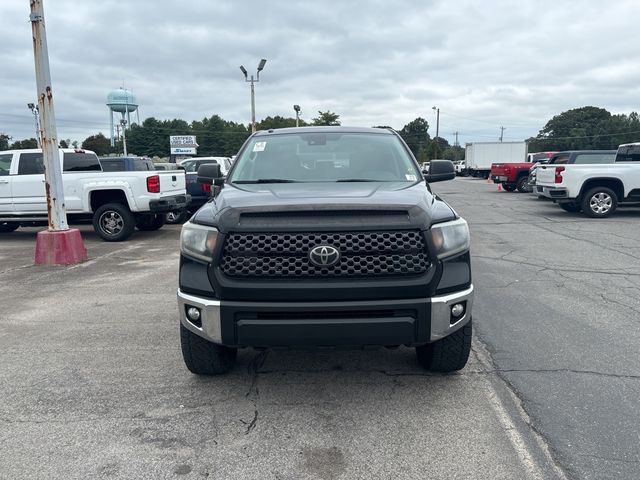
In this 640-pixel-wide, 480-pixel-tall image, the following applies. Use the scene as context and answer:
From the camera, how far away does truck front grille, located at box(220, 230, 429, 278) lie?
3.15 m

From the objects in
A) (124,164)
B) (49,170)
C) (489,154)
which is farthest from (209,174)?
(489,154)

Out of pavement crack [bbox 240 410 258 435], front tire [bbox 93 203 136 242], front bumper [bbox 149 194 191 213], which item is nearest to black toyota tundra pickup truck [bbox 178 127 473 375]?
pavement crack [bbox 240 410 258 435]

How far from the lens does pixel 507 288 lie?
6.57 meters

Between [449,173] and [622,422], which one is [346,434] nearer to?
[622,422]

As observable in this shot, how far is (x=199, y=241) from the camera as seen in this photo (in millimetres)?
3324

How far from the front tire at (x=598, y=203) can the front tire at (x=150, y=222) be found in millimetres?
10959

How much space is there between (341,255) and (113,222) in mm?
9331

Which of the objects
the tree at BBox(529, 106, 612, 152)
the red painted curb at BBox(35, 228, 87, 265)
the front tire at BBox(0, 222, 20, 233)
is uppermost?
the tree at BBox(529, 106, 612, 152)

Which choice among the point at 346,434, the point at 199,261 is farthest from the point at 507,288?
the point at 199,261

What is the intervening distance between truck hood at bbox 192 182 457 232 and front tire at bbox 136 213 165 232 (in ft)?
32.2

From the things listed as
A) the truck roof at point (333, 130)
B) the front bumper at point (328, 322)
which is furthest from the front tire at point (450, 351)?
the truck roof at point (333, 130)

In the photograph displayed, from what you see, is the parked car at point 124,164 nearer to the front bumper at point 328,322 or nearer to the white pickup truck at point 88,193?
the white pickup truck at point 88,193

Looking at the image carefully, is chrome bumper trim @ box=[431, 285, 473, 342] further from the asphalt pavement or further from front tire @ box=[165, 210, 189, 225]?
front tire @ box=[165, 210, 189, 225]

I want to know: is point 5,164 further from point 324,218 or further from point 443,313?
point 443,313
